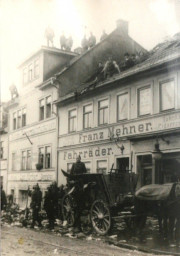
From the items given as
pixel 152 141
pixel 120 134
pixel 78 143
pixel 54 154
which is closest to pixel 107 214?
pixel 152 141

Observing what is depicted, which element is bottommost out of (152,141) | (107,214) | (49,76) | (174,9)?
(107,214)

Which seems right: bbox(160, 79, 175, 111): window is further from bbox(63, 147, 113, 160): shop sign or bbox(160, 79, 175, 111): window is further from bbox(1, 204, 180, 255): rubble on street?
bbox(1, 204, 180, 255): rubble on street

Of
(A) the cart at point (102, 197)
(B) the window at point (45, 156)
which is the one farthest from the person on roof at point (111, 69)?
(A) the cart at point (102, 197)

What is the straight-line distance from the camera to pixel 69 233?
8148 millimetres

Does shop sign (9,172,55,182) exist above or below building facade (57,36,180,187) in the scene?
below

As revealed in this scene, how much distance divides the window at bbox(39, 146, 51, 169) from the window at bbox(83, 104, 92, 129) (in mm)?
2802

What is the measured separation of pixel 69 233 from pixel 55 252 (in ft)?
6.65

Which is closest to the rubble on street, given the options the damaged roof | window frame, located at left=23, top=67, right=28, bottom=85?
the damaged roof

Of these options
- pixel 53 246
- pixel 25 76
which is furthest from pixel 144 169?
pixel 25 76

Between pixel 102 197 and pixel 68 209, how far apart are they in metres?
1.24

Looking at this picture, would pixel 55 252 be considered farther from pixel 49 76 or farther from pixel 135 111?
pixel 49 76

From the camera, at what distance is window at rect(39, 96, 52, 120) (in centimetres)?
1466

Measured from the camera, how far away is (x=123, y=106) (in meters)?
10.6

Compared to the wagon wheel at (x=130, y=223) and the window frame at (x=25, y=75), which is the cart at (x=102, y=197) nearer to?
the wagon wheel at (x=130, y=223)
